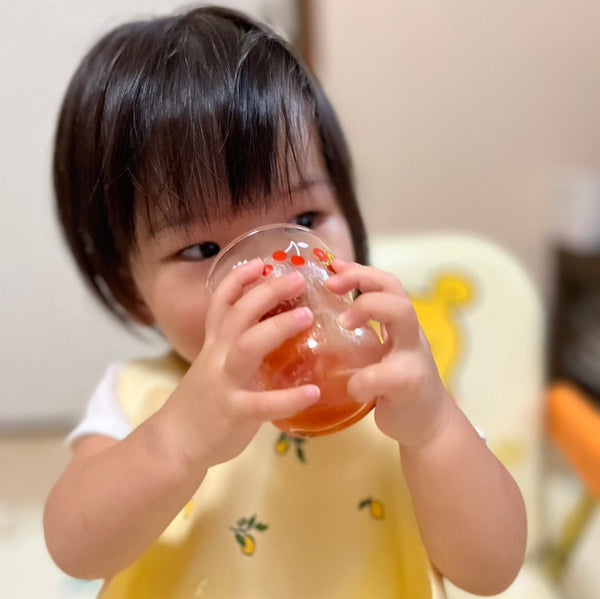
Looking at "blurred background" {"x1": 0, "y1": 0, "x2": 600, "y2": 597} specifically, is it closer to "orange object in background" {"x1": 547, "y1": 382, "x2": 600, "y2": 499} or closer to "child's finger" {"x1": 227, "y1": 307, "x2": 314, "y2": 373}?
"orange object in background" {"x1": 547, "y1": 382, "x2": 600, "y2": 499}

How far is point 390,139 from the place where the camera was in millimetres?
1184

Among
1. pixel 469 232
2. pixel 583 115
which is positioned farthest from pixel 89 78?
pixel 583 115

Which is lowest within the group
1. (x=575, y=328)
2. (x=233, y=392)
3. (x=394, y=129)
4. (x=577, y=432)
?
(x=575, y=328)

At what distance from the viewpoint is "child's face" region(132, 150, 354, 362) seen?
45 cm

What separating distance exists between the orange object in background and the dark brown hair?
344 millimetres

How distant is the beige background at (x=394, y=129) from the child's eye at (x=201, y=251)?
58 cm

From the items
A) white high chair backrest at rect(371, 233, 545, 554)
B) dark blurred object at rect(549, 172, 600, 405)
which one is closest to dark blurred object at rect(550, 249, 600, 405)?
dark blurred object at rect(549, 172, 600, 405)

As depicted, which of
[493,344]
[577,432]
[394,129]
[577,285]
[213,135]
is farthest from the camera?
[577,285]

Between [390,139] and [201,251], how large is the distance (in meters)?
0.79

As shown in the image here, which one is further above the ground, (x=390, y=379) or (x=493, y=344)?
(x=390, y=379)

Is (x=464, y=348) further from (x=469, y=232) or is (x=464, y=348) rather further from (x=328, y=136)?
A: (x=469, y=232)

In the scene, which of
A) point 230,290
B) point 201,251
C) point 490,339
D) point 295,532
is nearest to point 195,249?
point 201,251

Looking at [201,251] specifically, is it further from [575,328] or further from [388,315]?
[575,328]

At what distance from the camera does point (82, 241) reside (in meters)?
0.58
